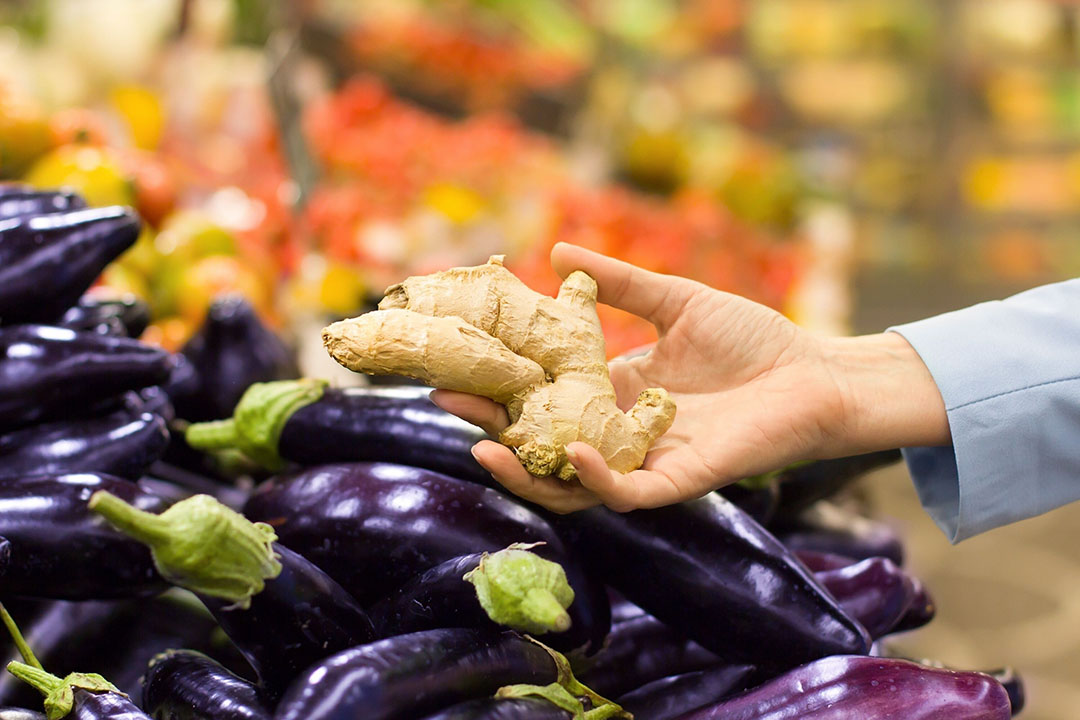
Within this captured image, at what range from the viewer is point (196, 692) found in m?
0.75

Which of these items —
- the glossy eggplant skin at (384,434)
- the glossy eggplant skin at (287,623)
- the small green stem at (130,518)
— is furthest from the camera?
the glossy eggplant skin at (384,434)

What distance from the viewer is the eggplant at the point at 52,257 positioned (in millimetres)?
1018

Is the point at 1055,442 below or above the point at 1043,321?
below

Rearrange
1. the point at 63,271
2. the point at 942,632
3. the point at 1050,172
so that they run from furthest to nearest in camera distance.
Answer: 1. the point at 1050,172
2. the point at 942,632
3. the point at 63,271

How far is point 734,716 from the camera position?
794 mm

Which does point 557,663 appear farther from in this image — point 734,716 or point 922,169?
point 922,169

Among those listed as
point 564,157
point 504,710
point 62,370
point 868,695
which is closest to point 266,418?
point 62,370

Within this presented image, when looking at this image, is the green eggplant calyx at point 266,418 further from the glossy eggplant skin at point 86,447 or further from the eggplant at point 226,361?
the eggplant at point 226,361

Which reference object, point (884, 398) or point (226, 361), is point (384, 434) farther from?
point (884, 398)

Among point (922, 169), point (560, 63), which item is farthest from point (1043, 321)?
point (922, 169)

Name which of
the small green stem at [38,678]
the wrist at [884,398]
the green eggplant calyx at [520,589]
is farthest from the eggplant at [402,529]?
the wrist at [884,398]

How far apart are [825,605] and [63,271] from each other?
0.89 m

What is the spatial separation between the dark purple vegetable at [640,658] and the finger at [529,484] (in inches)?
6.4

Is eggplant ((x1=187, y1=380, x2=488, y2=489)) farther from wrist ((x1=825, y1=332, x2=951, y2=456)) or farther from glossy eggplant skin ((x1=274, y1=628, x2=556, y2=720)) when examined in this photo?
wrist ((x1=825, y1=332, x2=951, y2=456))
